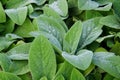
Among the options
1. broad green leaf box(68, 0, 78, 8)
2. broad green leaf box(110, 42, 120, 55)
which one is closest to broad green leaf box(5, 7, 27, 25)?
broad green leaf box(68, 0, 78, 8)

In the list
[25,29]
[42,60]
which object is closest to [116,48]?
[42,60]

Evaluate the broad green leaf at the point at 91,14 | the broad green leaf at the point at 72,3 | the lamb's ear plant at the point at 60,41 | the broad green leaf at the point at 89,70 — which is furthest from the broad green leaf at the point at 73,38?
the broad green leaf at the point at 72,3

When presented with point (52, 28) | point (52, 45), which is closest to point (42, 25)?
point (52, 28)

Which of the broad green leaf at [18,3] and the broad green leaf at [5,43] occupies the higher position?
→ the broad green leaf at [18,3]

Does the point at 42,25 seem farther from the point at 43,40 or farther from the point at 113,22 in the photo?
the point at 113,22

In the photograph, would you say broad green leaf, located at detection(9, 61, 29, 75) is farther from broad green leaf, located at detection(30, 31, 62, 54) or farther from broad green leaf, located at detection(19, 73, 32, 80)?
broad green leaf, located at detection(30, 31, 62, 54)

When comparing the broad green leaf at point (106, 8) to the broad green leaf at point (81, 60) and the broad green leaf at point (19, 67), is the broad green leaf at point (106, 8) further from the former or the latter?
the broad green leaf at point (19, 67)
